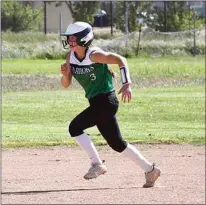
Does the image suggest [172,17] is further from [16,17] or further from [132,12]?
[16,17]

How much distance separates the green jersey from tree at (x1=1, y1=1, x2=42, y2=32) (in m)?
37.9

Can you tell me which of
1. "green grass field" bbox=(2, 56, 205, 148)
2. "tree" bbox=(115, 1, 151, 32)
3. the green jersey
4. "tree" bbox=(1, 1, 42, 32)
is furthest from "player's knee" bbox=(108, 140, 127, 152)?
"tree" bbox=(1, 1, 42, 32)

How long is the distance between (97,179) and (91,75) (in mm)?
1545

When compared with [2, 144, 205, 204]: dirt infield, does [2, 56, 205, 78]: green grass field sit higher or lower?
lower

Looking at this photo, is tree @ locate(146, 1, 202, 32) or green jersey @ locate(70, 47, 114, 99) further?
tree @ locate(146, 1, 202, 32)

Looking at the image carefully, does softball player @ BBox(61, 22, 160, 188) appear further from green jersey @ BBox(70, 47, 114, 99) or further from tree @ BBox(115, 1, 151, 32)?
tree @ BBox(115, 1, 151, 32)

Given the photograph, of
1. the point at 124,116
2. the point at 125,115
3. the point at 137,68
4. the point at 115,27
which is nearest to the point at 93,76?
the point at 124,116

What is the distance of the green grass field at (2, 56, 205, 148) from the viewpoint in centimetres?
1360

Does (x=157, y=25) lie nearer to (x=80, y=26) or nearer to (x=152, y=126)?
(x=152, y=126)

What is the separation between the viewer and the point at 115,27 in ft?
161

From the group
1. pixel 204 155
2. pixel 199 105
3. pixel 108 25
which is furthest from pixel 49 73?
pixel 108 25

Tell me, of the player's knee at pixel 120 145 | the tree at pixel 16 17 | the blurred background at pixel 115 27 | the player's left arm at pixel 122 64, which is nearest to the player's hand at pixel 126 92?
the player's left arm at pixel 122 64

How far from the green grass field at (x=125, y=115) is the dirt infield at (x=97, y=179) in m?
1.21

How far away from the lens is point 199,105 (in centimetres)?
1972
